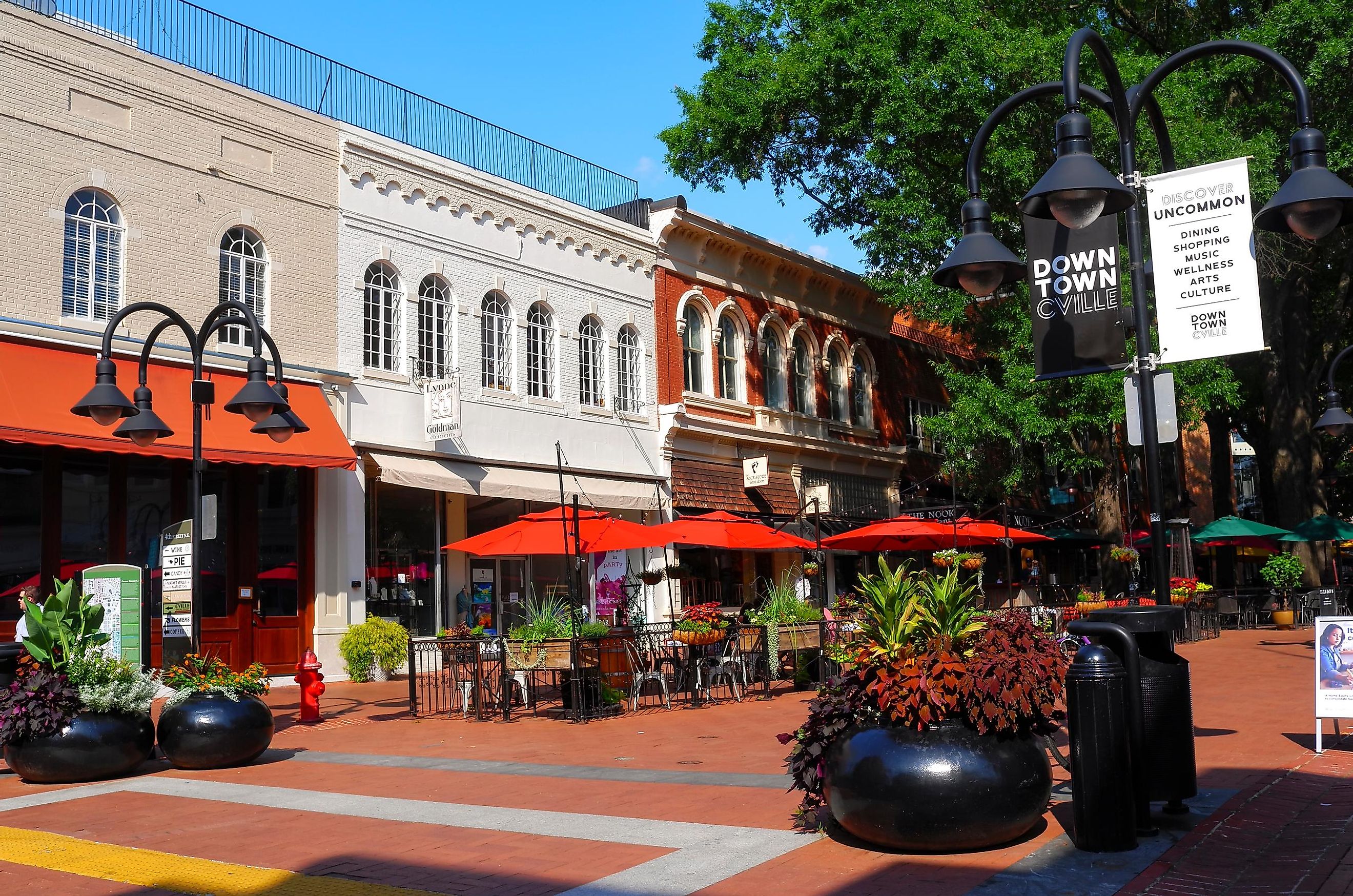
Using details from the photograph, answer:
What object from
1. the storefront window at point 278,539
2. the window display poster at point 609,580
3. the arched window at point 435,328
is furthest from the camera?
the window display poster at point 609,580

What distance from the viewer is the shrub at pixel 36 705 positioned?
33.2 ft

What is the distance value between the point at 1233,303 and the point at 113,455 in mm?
15226

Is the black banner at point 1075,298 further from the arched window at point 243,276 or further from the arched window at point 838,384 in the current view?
the arched window at point 838,384

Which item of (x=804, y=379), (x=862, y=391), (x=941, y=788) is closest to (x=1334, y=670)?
(x=941, y=788)

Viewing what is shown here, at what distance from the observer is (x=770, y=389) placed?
1154 inches

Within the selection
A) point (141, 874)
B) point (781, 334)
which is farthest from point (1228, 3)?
point (141, 874)

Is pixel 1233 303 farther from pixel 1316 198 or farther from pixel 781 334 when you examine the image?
pixel 781 334

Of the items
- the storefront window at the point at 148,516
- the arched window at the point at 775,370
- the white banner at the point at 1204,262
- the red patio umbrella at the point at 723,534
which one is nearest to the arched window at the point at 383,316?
the storefront window at the point at 148,516

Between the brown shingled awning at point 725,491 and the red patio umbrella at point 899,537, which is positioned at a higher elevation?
the brown shingled awning at point 725,491

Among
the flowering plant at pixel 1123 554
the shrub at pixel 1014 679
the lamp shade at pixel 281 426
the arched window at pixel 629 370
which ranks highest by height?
the arched window at pixel 629 370

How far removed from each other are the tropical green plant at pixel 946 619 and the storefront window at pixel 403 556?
1471 cm

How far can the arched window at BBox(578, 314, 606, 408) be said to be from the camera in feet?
81.0

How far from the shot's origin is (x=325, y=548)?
19.1 metres

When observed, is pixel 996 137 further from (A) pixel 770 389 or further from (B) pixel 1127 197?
(B) pixel 1127 197
